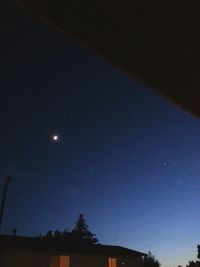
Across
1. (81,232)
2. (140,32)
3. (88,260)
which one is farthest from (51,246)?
(81,232)

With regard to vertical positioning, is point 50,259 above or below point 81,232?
below

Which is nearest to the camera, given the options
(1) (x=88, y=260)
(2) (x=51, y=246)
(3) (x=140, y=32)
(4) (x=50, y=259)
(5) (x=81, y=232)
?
(3) (x=140, y=32)

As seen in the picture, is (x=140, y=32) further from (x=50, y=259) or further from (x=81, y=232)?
(x=81, y=232)

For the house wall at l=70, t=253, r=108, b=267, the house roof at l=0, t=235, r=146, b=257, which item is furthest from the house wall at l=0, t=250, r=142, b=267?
the house roof at l=0, t=235, r=146, b=257

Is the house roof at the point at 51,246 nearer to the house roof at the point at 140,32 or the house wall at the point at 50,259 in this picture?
the house wall at the point at 50,259

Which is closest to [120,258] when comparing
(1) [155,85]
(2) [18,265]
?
(2) [18,265]

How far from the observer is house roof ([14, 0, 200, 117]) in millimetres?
2738

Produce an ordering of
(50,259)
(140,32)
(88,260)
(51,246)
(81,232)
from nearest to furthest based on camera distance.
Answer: (140,32) → (50,259) → (51,246) → (88,260) → (81,232)

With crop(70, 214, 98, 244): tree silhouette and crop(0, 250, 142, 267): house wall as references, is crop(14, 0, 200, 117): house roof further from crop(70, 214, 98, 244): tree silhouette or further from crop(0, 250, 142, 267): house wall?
crop(70, 214, 98, 244): tree silhouette

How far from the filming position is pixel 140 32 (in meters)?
3.00

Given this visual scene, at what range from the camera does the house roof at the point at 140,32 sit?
274cm

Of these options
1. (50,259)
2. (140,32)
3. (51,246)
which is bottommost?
(140,32)

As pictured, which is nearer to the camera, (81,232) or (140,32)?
(140,32)

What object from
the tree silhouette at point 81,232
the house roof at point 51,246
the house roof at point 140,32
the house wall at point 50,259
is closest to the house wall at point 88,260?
the house wall at point 50,259
